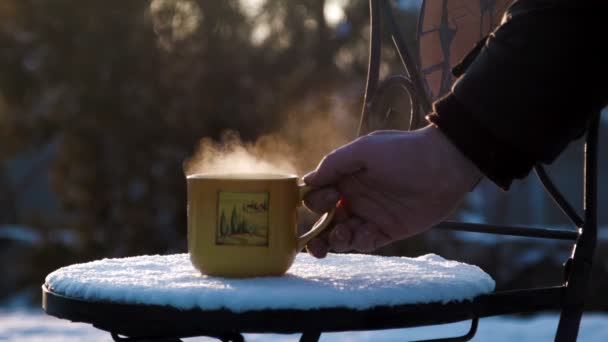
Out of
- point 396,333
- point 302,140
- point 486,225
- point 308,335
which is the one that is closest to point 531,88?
point 308,335

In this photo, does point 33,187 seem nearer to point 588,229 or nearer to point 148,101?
point 148,101

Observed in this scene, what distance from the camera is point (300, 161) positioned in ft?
14.8

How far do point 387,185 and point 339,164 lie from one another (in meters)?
0.07

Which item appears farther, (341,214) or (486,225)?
(486,225)

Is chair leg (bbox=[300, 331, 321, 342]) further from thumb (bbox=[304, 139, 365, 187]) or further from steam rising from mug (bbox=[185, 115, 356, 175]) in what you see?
steam rising from mug (bbox=[185, 115, 356, 175])

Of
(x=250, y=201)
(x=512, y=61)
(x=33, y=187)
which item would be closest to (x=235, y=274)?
(x=250, y=201)

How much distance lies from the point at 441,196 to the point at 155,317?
357 mm

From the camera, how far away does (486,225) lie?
1.38 m

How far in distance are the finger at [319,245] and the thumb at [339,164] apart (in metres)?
0.10

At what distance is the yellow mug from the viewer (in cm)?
98

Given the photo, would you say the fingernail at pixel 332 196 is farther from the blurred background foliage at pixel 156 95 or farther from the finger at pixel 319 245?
the blurred background foliage at pixel 156 95

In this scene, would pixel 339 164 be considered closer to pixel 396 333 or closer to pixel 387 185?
pixel 387 185

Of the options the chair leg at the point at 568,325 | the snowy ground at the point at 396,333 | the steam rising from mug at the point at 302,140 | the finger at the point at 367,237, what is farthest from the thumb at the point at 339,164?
the steam rising from mug at the point at 302,140

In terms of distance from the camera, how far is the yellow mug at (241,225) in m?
0.98
